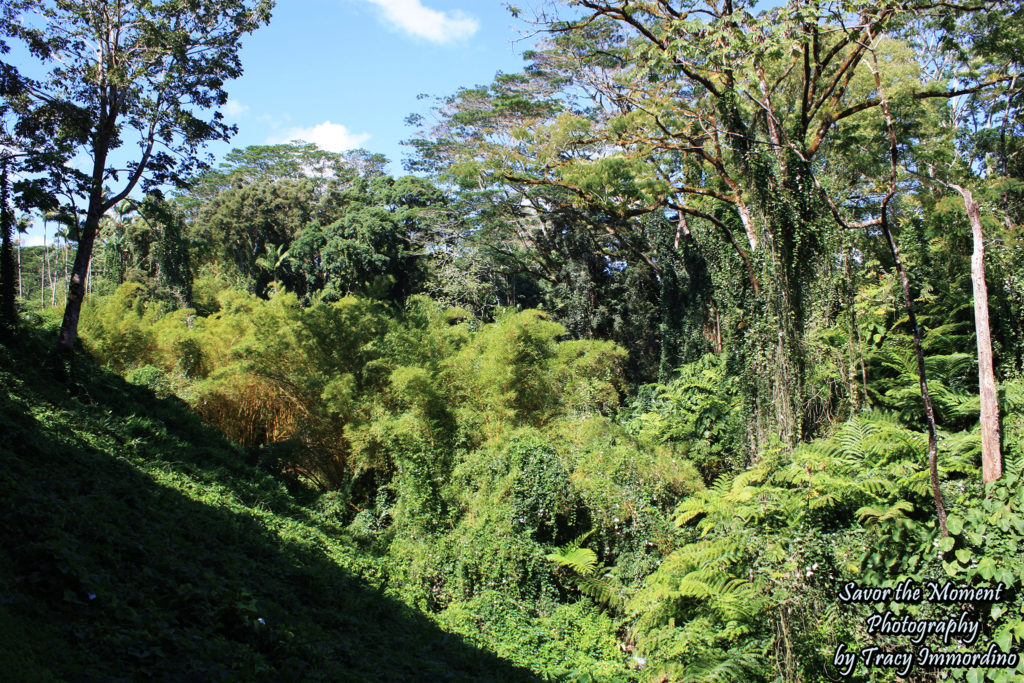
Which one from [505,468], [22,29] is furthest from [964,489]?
[22,29]

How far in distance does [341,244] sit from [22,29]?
10.9 meters

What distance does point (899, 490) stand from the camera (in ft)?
14.3

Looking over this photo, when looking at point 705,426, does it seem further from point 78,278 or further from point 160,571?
point 78,278

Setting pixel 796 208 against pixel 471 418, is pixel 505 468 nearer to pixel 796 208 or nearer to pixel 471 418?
pixel 471 418

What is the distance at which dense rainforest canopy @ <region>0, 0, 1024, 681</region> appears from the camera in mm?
4211

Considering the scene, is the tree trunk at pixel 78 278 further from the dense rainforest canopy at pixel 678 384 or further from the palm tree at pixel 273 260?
the palm tree at pixel 273 260

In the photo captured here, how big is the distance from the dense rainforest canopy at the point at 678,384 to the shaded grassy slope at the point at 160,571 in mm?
85

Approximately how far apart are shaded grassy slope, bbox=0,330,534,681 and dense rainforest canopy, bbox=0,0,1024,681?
0.08 m

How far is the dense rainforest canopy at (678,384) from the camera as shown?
421cm

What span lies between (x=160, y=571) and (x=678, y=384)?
7.30m

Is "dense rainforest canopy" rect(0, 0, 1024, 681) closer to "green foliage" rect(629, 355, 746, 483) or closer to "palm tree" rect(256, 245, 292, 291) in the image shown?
"green foliage" rect(629, 355, 746, 483)

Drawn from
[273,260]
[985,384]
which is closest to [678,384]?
[985,384]

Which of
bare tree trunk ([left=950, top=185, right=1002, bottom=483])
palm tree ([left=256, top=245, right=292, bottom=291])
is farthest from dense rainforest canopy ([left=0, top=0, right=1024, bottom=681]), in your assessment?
palm tree ([left=256, top=245, right=292, bottom=291])

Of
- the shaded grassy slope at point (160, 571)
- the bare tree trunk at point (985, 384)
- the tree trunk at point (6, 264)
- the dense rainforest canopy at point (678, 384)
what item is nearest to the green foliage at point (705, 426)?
the dense rainforest canopy at point (678, 384)
